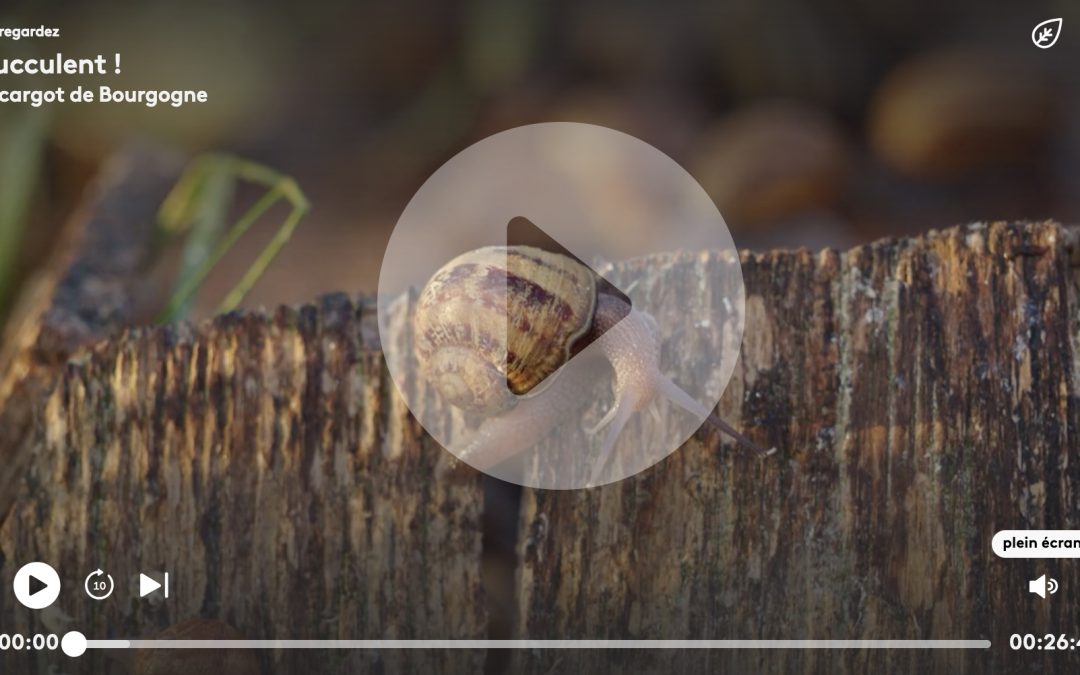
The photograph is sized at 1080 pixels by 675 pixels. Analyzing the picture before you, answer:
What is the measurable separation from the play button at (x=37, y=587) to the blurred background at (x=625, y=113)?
1.84 feet

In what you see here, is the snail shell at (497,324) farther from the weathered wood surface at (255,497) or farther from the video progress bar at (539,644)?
the video progress bar at (539,644)

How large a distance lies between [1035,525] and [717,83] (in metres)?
0.98

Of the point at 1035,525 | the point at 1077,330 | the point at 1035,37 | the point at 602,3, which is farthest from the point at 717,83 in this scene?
the point at 1035,525

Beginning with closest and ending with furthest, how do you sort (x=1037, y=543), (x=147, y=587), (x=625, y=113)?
(x=1037, y=543)
(x=147, y=587)
(x=625, y=113)

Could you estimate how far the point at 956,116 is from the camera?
4.71ft

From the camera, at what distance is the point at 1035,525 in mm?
954

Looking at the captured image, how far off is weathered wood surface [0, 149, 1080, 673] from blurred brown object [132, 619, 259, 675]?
0.12ft

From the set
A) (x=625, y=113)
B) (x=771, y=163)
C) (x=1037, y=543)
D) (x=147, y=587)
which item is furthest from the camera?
(x=625, y=113)

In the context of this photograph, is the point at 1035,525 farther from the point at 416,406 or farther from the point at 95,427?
the point at 95,427

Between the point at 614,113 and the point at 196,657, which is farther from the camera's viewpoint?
the point at 614,113
